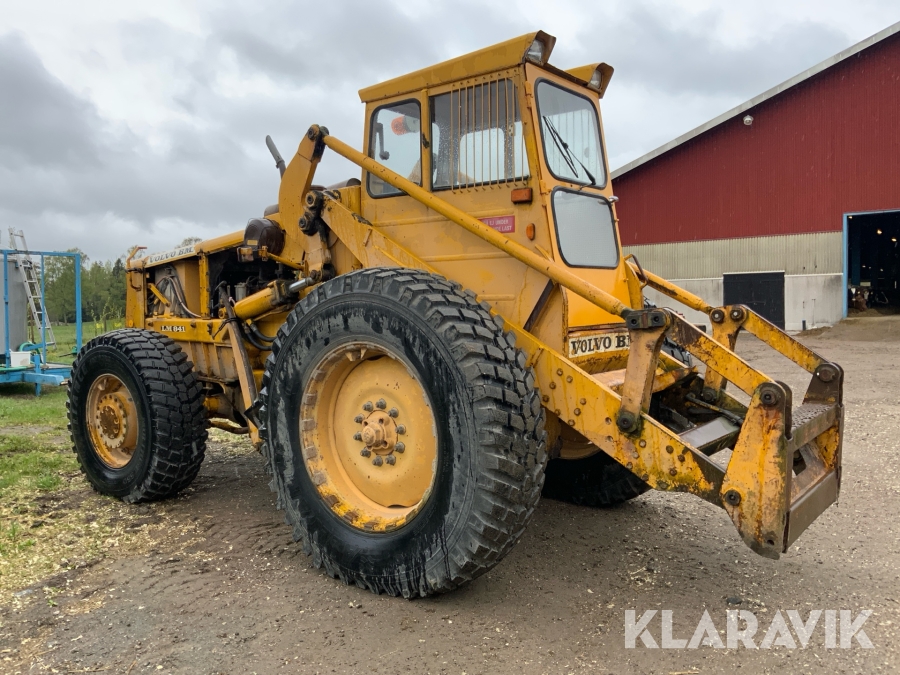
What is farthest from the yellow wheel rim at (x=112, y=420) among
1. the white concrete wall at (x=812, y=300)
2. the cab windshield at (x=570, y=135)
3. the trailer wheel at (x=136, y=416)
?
the white concrete wall at (x=812, y=300)

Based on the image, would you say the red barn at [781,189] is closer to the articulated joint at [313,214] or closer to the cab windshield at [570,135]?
the cab windshield at [570,135]

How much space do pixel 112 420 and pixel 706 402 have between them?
444cm

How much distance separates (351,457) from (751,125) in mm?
20368

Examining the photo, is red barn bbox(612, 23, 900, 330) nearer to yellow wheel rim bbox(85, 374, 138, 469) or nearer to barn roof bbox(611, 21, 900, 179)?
barn roof bbox(611, 21, 900, 179)

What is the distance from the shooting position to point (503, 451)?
10.6 ft

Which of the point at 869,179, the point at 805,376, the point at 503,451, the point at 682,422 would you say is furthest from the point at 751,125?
the point at 503,451

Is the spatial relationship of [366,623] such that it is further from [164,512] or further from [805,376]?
[805,376]

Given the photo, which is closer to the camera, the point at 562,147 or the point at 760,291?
the point at 562,147

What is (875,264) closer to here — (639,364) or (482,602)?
(639,364)

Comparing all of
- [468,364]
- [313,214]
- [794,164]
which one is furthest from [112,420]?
[794,164]

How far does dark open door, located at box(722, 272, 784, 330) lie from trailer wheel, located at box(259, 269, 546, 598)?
1894 centimetres

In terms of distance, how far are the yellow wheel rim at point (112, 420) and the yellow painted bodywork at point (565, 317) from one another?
0.90 m

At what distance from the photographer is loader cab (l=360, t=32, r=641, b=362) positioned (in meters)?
3.97

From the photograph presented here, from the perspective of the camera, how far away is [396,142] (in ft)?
15.0
